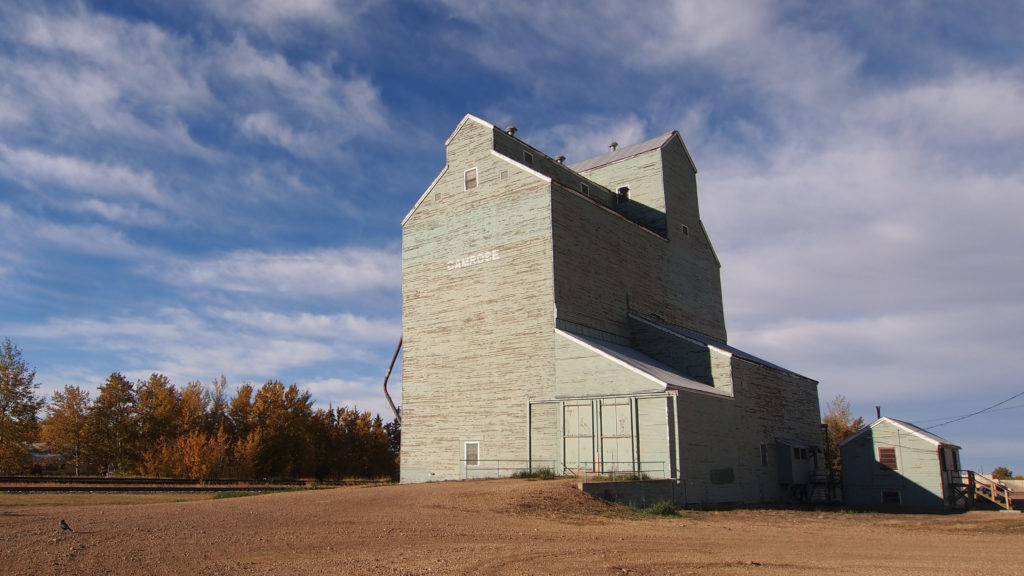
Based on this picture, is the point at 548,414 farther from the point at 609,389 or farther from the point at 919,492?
the point at 919,492

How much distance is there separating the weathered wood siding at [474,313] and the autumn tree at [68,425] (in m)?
28.0

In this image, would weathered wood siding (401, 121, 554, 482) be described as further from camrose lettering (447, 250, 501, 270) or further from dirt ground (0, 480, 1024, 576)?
dirt ground (0, 480, 1024, 576)

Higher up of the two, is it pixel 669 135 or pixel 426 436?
pixel 669 135

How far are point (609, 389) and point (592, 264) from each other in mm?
7376

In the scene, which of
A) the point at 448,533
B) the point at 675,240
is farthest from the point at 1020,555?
the point at 675,240

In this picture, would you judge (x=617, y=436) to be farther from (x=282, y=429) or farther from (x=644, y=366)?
(x=282, y=429)

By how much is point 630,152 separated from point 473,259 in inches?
556

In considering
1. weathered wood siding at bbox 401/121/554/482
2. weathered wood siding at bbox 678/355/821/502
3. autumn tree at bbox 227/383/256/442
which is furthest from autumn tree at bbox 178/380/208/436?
weathered wood siding at bbox 678/355/821/502

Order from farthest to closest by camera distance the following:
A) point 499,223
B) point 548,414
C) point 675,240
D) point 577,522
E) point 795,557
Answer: point 675,240
point 499,223
point 548,414
point 577,522
point 795,557

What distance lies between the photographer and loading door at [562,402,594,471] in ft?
89.1

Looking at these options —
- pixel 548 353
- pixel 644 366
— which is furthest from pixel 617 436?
pixel 548 353

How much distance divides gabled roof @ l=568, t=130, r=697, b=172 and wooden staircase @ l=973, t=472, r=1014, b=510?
21814 millimetres

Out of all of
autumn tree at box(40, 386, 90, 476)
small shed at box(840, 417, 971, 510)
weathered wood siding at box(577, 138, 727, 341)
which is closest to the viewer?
small shed at box(840, 417, 971, 510)

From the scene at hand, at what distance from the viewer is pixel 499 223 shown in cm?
3256
